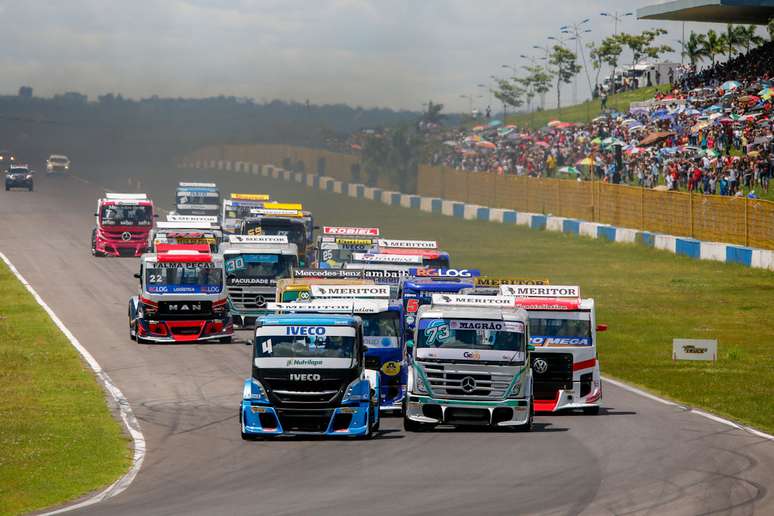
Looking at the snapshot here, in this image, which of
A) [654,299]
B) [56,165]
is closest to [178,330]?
[654,299]

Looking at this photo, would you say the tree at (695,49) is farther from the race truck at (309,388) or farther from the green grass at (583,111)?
the race truck at (309,388)

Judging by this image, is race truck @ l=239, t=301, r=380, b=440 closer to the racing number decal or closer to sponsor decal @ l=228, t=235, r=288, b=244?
the racing number decal

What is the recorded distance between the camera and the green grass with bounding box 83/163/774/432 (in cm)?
3111

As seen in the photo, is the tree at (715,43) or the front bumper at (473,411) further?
the tree at (715,43)

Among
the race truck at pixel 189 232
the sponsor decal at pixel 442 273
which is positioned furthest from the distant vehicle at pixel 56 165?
the sponsor decal at pixel 442 273

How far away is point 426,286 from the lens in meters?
33.0

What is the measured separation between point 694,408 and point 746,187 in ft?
105

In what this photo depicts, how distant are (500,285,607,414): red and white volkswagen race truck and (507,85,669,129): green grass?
55.4m

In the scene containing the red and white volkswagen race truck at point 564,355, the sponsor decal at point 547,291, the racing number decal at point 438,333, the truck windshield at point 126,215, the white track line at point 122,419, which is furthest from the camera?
the truck windshield at point 126,215

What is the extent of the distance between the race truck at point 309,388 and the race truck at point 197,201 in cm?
4743

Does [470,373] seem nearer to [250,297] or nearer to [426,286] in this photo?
[426,286]

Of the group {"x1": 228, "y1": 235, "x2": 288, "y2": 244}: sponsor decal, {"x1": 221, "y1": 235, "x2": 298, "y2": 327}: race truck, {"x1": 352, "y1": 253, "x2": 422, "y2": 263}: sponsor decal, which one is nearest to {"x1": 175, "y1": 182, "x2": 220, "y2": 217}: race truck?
{"x1": 228, "y1": 235, "x2": 288, "y2": 244}: sponsor decal

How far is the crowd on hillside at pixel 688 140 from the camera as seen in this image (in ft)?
191

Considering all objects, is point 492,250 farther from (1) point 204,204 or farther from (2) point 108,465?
(2) point 108,465
